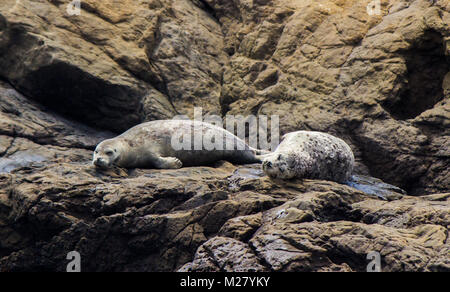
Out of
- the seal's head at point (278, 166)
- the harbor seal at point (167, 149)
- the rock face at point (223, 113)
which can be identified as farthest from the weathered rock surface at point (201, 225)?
the harbor seal at point (167, 149)

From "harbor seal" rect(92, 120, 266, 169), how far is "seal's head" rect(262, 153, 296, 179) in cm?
140

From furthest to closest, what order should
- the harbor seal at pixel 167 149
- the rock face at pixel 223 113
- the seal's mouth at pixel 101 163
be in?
the harbor seal at pixel 167 149 < the seal's mouth at pixel 101 163 < the rock face at pixel 223 113

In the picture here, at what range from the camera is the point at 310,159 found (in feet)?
21.3

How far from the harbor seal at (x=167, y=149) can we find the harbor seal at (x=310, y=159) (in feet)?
2.82

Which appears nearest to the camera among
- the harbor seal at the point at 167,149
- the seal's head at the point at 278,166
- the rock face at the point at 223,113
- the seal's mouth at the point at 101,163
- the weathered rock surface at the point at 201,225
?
the weathered rock surface at the point at 201,225

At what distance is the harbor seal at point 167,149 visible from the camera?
21.9 feet

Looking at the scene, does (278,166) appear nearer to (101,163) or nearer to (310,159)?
(310,159)

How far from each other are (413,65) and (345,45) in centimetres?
120

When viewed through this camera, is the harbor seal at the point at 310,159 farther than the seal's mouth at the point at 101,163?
No

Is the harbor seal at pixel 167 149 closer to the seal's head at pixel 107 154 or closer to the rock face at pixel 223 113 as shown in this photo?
the seal's head at pixel 107 154

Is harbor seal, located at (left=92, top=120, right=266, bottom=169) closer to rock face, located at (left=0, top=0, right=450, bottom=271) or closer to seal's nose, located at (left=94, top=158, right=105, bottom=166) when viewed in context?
seal's nose, located at (left=94, top=158, right=105, bottom=166)

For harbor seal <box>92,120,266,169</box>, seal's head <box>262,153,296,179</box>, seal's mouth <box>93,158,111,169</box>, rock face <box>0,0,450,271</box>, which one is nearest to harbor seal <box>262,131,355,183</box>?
seal's head <box>262,153,296,179</box>

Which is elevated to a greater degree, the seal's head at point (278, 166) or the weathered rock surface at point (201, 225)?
the seal's head at point (278, 166)

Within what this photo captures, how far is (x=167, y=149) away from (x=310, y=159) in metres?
1.88
